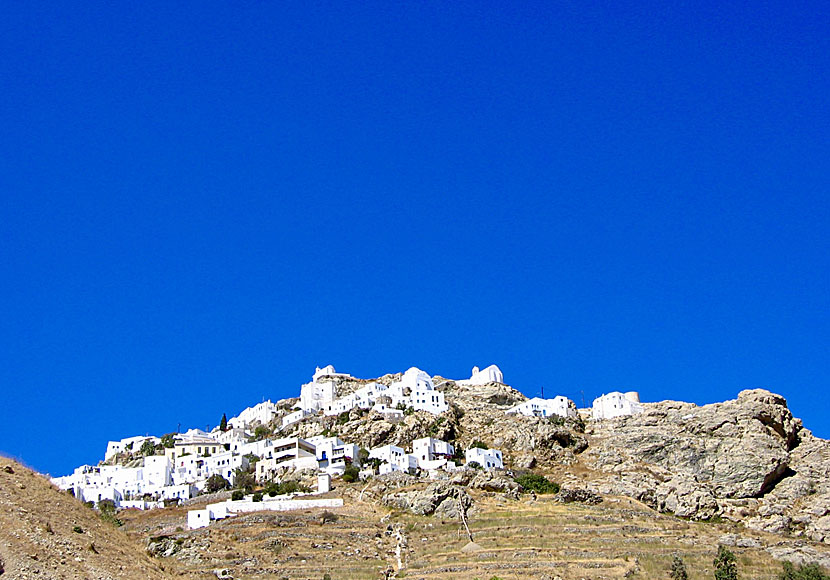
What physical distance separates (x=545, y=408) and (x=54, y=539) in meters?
78.1

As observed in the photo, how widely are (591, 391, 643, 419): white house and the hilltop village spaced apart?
11cm

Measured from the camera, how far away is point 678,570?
54250 mm

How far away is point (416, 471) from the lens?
78625 mm

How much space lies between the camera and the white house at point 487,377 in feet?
370

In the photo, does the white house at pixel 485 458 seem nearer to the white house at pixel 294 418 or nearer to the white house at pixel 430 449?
the white house at pixel 430 449

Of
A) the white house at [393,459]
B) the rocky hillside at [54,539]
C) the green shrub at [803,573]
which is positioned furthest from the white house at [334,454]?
the rocky hillside at [54,539]

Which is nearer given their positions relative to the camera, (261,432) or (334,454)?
(334,454)

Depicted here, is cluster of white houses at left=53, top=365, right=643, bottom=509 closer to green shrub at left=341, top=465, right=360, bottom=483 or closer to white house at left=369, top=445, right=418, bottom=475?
white house at left=369, top=445, right=418, bottom=475

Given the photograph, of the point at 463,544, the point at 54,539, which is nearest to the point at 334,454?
the point at 463,544

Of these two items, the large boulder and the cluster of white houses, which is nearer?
the large boulder

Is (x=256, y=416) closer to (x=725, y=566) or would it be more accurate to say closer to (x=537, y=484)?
(x=537, y=484)

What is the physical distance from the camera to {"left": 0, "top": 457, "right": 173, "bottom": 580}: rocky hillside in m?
21.7

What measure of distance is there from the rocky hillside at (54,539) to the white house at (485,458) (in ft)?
180

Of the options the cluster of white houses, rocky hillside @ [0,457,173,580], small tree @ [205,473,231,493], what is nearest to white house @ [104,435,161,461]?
the cluster of white houses
